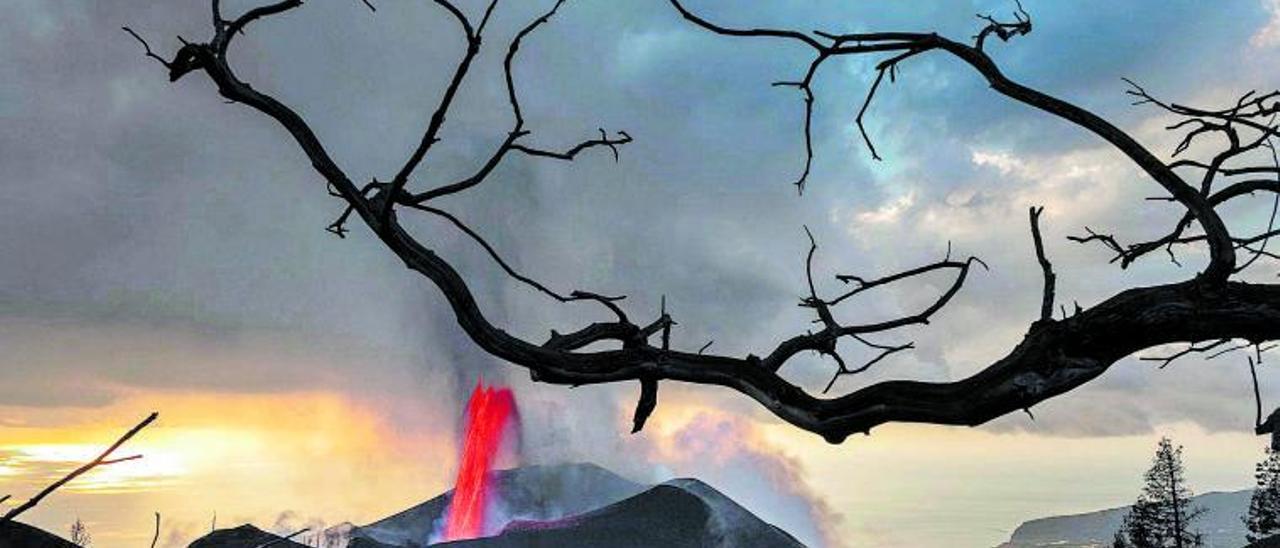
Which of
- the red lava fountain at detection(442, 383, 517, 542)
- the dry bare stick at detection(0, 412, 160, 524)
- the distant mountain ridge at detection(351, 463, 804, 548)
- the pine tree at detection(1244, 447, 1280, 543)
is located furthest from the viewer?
the red lava fountain at detection(442, 383, 517, 542)

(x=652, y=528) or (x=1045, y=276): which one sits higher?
(x=652, y=528)

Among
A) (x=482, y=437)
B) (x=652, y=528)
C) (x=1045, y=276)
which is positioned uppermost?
(x=482, y=437)

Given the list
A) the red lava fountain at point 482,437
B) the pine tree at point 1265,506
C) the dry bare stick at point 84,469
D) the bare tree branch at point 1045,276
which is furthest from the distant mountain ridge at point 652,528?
the dry bare stick at point 84,469

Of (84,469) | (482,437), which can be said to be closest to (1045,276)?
(84,469)

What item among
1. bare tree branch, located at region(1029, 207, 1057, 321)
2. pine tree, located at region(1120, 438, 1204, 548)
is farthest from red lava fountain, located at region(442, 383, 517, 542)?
bare tree branch, located at region(1029, 207, 1057, 321)

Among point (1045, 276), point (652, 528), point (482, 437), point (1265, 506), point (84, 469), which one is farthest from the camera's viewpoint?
point (482, 437)

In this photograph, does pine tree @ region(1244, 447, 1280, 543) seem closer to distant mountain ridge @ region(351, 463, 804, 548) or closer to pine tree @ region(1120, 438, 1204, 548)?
pine tree @ region(1120, 438, 1204, 548)

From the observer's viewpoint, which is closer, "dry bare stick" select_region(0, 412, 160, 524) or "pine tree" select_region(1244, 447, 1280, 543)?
"dry bare stick" select_region(0, 412, 160, 524)

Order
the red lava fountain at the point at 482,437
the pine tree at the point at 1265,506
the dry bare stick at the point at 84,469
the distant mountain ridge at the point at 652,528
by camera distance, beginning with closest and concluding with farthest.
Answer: the dry bare stick at the point at 84,469 → the pine tree at the point at 1265,506 → the distant mountain ridge at the point at 652,528 → the red lava fountain at the point at 482,437

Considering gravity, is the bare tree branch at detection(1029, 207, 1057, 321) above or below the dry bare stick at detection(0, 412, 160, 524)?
above

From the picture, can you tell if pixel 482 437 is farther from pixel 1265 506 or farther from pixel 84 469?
pixel 84 469

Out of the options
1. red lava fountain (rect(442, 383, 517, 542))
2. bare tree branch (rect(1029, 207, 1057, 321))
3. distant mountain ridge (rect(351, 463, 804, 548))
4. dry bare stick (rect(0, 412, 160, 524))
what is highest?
red lava fountain (rect(442, 383, 517, 542))

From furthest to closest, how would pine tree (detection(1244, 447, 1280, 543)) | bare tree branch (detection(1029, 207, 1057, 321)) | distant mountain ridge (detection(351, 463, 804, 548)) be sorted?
distant mountain ridge (detection(351, 463, 804, 548)) < pine tree (detection(1244, 447, 1280, 543)) < bare tree branch (detection(1029, 207, 1057, 321))

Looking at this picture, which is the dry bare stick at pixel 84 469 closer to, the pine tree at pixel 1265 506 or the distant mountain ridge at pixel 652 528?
the pine tree at pixel 1265 506
